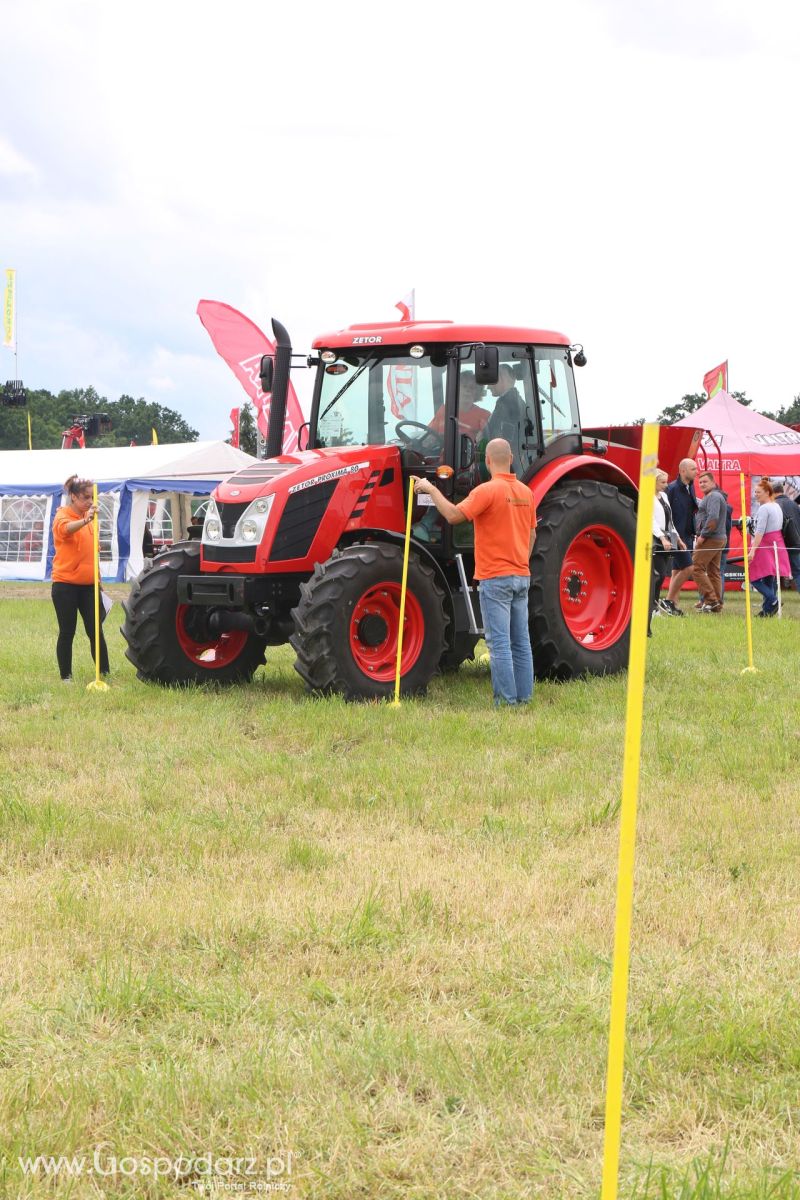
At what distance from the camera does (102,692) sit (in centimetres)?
851

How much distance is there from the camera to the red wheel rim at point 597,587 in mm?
9031

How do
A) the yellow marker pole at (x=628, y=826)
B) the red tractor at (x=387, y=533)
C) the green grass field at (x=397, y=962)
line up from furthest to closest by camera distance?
the red tractor at (x=387, y=533) → the green grass field at (x=397, y=962) → the yellow marker pole at (x=628, y=826)

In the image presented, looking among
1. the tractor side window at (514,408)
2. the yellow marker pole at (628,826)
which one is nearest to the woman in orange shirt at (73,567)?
the tractor side window at (514,408)

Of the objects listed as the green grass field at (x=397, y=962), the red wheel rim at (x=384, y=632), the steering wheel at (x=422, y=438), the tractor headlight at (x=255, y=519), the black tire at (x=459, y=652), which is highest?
the steering wheel at (x=422, y=438)

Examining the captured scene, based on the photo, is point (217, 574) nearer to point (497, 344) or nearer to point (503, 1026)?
point (497, 344)

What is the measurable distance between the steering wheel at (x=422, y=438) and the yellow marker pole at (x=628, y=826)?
238 inches

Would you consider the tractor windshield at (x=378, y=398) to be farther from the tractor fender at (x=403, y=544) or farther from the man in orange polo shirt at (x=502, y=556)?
the man in orange polo shirt at (x=502, y=556)

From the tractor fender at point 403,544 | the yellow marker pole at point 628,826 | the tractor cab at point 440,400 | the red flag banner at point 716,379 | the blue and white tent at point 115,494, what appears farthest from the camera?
the red flag banner at point 716,379

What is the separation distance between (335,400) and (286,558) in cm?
146

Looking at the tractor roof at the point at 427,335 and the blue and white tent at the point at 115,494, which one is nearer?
the tractor roof at the point at 427,335

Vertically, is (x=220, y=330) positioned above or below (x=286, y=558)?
above

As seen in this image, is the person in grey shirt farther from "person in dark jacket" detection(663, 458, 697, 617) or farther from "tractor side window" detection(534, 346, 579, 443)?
"tractor side window" detection(534, 346, 579, 443)

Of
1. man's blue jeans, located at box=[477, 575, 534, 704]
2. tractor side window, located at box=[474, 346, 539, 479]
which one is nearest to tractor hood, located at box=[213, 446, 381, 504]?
tractor side window, located at box=[474, 346, 539, 479]

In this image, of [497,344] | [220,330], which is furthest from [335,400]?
[220,330]
